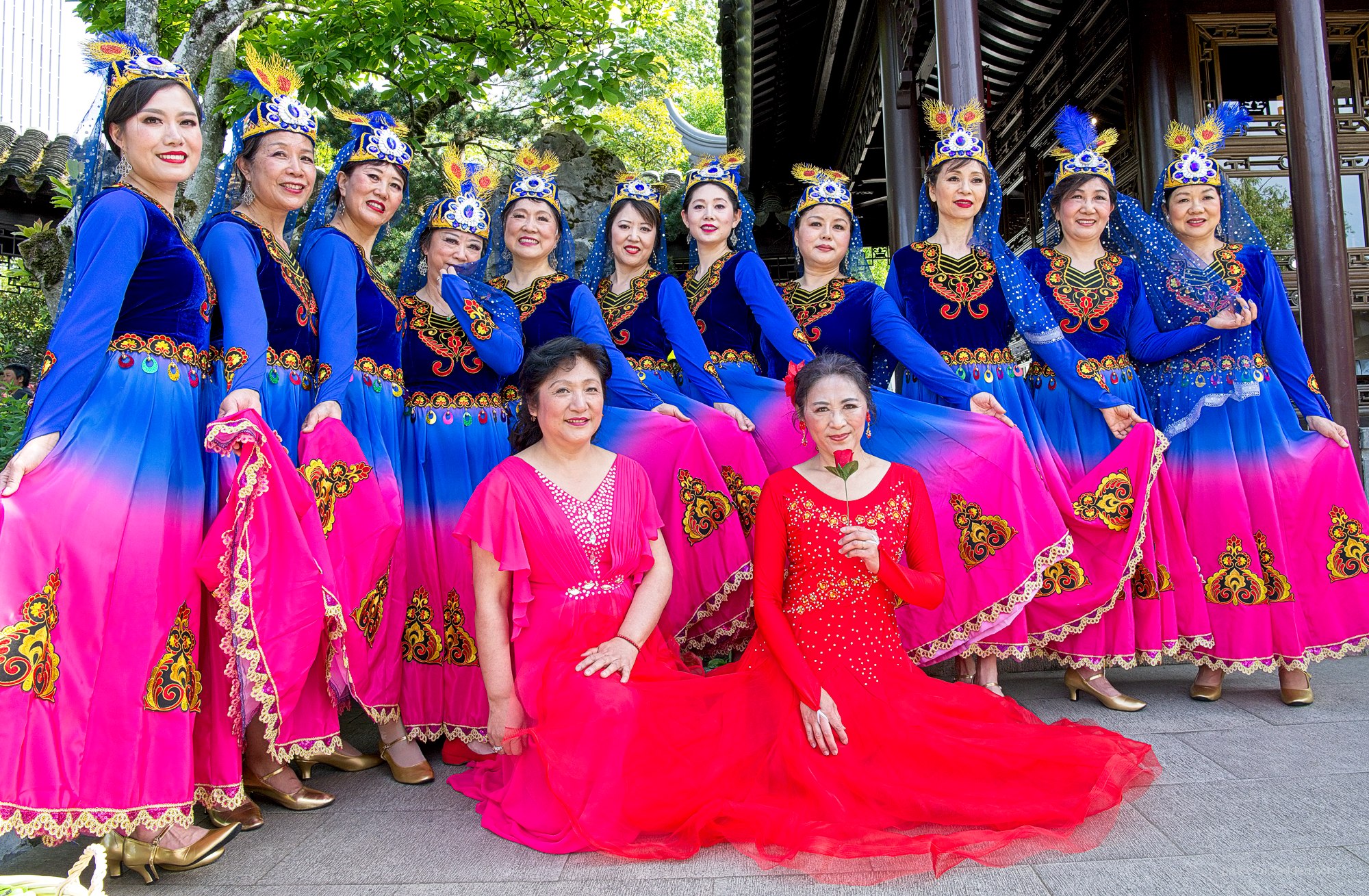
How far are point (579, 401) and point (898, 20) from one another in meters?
4.85

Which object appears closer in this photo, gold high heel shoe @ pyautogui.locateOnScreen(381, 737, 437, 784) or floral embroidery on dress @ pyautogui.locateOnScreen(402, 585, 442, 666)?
gold high heel shoe @ pyautogui.locateOnScreen(381, 737, 437, 784)

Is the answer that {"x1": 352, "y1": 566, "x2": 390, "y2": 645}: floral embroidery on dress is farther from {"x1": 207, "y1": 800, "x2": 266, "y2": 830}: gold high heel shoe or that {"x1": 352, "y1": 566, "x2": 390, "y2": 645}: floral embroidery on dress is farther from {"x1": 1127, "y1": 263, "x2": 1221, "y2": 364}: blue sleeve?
{"x1": 1127, "y1": 263, "x2": 1221, "y2": 364}: blue sleeve

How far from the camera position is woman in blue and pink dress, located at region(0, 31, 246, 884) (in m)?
2.25

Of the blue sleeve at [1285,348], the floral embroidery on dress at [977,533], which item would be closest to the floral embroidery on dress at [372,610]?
the floral embroidery on dress at [977,533]

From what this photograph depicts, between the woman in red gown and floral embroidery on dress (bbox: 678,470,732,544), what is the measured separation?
0.55 m

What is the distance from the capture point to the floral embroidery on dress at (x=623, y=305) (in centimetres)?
398

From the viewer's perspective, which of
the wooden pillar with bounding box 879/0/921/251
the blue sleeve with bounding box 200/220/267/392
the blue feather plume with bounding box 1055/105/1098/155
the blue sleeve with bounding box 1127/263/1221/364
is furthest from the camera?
the wooden pillar with bounding box 879/0/921/251

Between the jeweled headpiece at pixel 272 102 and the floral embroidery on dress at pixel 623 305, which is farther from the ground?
the jeweled headpiece at pixel 272 102

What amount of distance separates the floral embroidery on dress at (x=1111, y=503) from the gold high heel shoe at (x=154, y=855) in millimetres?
2974

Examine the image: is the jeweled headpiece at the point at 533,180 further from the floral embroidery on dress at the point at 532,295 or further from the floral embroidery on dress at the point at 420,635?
the floral embroidery on dress at the point at 420,635

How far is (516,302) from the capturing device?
12.5 ft

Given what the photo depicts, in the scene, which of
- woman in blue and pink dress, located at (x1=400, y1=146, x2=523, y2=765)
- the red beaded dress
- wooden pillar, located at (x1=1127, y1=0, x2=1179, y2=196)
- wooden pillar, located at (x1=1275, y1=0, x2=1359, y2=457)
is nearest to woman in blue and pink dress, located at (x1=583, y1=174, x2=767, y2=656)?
woman in blue and pink dress, located at (x1=400, y1=146, x2=523, y2=765)

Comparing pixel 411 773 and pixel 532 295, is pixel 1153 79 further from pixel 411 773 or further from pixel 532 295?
pixel 411 773

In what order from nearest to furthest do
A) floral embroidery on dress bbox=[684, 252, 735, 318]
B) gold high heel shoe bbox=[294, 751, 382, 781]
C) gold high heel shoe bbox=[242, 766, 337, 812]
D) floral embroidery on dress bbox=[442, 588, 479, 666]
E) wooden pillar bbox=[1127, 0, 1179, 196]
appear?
gold high heel shoe bbox=[242, 766, 337, 812], gold high heel shoe bbox=[294, 751, 382, 781], floral embroidery on dress bbox=[442, 588, 479, 666], floral embroidery on dress bbox=[684, 252, 735, 318], wooden pillar bbox=[1127, 0, 1179, 196]
